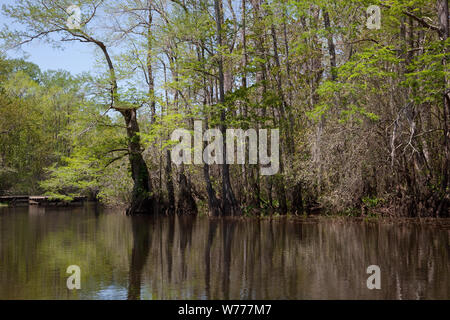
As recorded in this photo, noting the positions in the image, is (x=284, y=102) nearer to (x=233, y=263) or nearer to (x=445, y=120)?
(x=445, y=120)

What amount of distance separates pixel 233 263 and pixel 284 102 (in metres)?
12.1

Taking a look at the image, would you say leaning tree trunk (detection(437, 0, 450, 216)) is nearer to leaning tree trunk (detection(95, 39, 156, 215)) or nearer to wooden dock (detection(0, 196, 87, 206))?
leaning tree trunk (detection(95, 39, 156, 215))

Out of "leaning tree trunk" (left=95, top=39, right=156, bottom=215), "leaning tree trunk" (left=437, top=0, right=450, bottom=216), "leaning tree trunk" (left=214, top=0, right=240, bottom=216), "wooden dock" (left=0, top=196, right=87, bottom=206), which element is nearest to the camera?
"leaning tree trunk" (left=437, top=0, right=450, bottom=216)

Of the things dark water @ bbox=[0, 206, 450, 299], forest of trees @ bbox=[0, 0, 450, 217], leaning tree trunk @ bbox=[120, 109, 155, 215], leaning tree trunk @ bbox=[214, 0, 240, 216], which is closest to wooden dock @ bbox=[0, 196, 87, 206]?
forest of trees @ bbox=[0, 0, 450, 217]

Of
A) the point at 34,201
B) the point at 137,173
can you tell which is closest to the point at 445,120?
the point at 137,173

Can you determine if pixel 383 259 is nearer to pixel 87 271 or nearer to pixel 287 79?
pixel 87 271

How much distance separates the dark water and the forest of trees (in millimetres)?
2942

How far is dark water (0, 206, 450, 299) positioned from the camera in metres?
6.46

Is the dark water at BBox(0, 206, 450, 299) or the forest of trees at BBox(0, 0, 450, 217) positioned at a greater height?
the forest of trees at BBox(0, 0, 450, 217)

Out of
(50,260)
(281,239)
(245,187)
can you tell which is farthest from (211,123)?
(50,260)

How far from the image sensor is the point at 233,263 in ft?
28.9

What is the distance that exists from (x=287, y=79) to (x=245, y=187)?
190 inches

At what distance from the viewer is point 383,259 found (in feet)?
28.6
